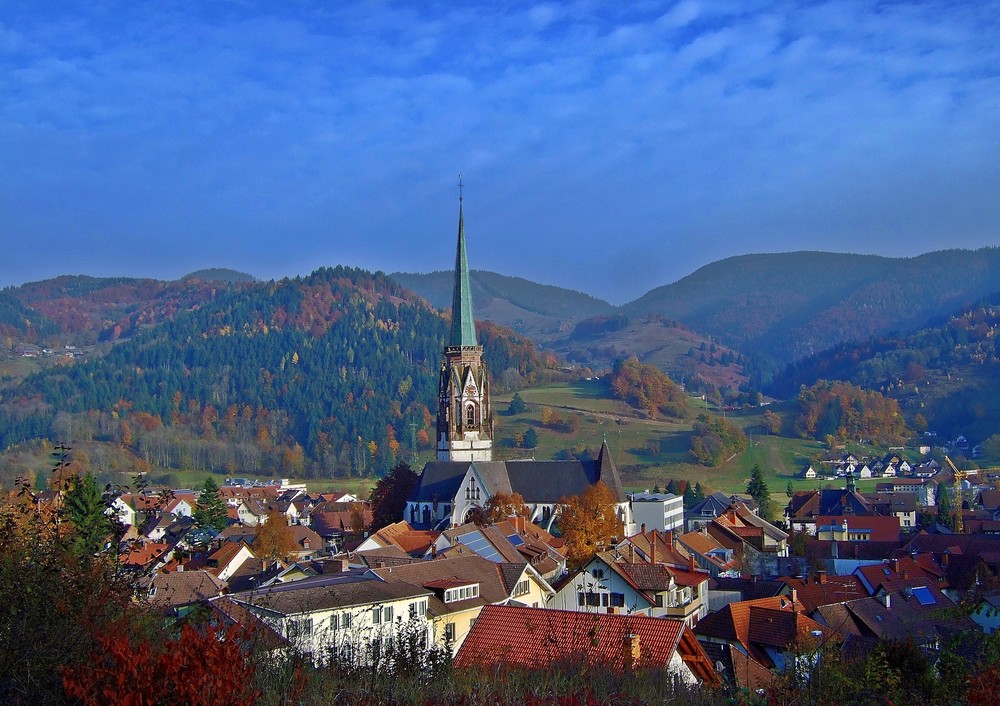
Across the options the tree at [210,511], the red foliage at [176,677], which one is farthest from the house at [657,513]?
the red foliage at [176,677]

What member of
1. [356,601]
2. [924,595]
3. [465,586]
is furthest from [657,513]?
[356,601]

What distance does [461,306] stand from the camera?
7531 cm

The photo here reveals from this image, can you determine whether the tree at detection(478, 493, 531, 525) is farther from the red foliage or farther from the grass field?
the red foliage

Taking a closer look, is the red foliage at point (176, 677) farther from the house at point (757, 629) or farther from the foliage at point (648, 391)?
the foliage at point (648, 391)

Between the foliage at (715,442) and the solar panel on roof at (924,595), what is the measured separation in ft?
274

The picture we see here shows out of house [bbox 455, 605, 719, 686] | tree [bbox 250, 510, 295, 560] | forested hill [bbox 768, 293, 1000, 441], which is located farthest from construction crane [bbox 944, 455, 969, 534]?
house [bbox 455, 605, 719, 686]

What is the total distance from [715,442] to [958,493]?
115ft

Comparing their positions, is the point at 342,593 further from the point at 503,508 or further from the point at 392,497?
the point at 392,497

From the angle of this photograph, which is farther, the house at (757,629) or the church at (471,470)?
the church at (471,470)

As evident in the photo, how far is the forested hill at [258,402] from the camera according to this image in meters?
143

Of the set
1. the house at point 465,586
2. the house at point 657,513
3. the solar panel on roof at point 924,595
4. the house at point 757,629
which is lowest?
the house at point 657,513

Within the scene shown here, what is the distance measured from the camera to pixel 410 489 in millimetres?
64938

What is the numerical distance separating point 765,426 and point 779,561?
101 metres

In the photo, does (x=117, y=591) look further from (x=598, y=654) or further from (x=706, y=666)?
(x=706, y=666)
